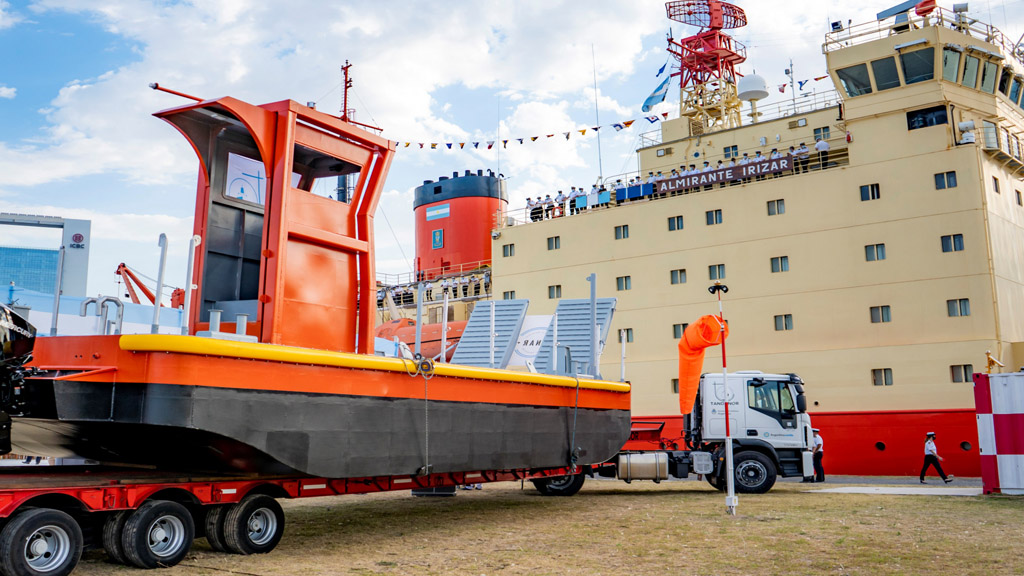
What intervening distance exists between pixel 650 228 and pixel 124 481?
2051 cm

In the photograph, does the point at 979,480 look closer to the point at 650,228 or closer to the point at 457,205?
the point at 650,228

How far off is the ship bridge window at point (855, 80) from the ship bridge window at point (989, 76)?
3.28 meters

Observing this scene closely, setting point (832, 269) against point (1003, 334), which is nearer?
point (1003, 334)

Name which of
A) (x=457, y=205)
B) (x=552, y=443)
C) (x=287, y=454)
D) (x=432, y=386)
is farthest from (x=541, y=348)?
(x=457, y=205)

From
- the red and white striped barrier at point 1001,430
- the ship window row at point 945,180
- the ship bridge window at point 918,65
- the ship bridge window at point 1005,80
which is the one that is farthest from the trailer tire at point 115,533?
the ship bridge window at point 1005,80

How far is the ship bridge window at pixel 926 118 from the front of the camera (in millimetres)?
21125

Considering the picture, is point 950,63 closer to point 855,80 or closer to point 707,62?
point 855,80

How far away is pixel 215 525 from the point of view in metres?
7.45

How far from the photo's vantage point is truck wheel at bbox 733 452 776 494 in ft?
49.1

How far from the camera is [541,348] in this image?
15.0 m

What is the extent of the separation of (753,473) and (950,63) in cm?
1378

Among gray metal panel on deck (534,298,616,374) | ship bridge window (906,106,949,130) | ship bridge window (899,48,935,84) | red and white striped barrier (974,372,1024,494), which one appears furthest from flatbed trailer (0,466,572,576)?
ship bridge window (899,48,935,84)

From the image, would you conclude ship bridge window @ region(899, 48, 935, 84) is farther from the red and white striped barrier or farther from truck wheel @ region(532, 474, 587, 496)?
truck wheel @ region(532, 474, 587, 496)

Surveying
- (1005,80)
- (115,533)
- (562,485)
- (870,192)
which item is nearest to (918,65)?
(870,192)
